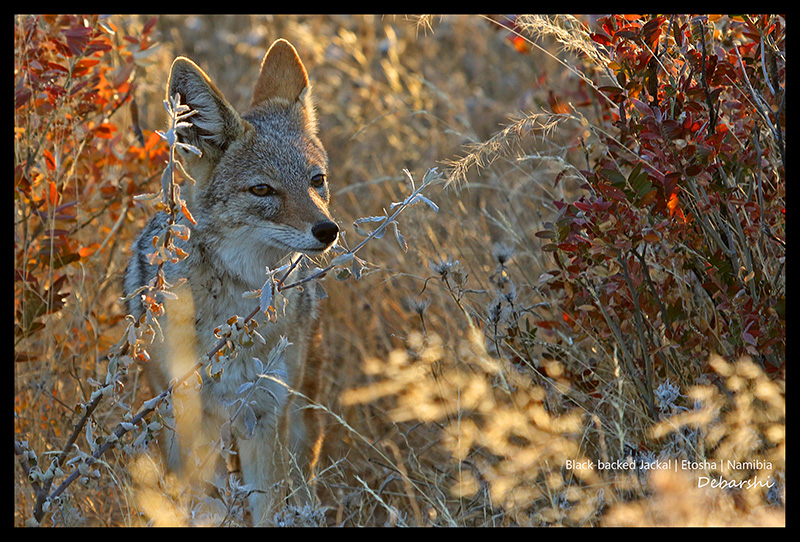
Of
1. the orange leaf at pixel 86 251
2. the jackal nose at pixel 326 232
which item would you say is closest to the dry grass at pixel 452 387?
the orange leaf at pixel 86 251

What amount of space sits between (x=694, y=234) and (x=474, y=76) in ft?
21.0

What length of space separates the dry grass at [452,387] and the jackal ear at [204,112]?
0.88 m

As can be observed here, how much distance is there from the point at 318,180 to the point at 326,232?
659 millimetres

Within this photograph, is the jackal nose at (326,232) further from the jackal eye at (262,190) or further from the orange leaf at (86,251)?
the orange leaf at (86,251)

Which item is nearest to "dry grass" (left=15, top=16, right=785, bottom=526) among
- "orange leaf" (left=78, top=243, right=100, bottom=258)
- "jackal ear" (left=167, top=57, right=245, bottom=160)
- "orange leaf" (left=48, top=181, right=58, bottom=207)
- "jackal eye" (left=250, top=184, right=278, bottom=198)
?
"orange leaf" (left=78, top=243, right=100, bottom=258)

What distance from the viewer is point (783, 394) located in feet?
10.7

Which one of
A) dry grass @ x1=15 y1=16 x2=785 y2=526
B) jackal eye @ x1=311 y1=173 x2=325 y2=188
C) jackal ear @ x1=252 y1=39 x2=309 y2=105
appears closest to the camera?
dry grass @ x1=15 y1=16 x2=785 y2=526

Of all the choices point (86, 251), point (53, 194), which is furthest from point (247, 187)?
point (86, 251)

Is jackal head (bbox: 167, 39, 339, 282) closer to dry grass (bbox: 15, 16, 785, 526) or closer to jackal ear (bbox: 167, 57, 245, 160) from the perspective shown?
jackal ear (bbox: 167, 57, 245, 160)

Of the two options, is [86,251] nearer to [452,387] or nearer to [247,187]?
[247,187]

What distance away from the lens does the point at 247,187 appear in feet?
Result: 13.3

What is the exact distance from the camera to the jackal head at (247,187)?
3866mm

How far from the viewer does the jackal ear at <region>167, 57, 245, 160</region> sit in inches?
150

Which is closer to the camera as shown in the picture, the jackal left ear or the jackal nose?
the jackal nose
